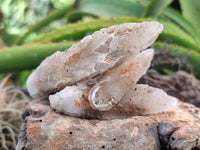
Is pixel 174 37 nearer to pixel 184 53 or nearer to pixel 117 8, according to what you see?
pixel 184 53

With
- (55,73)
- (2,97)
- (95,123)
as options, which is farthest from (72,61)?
(2,97)

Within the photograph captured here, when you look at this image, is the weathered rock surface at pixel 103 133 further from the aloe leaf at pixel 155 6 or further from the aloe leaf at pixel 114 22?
the aloe leaf at pixel 155 6

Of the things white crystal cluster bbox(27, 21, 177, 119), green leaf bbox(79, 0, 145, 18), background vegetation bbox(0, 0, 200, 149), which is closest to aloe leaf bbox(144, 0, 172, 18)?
background vegetation bbox(0, 0, 200, 149)

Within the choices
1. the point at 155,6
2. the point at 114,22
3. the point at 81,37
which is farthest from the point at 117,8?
the point at 81,37

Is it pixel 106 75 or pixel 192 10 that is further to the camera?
pixel 192 10

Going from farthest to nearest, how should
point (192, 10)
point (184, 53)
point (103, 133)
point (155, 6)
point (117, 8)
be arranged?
point (117, 8) → point (192, 10) → point (155, 6) → point (184, 53) → point (103, 133)

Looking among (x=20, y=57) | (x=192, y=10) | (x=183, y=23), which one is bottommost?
(x=20, y=57)

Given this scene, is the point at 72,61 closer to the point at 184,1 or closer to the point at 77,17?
the point at 184,1
